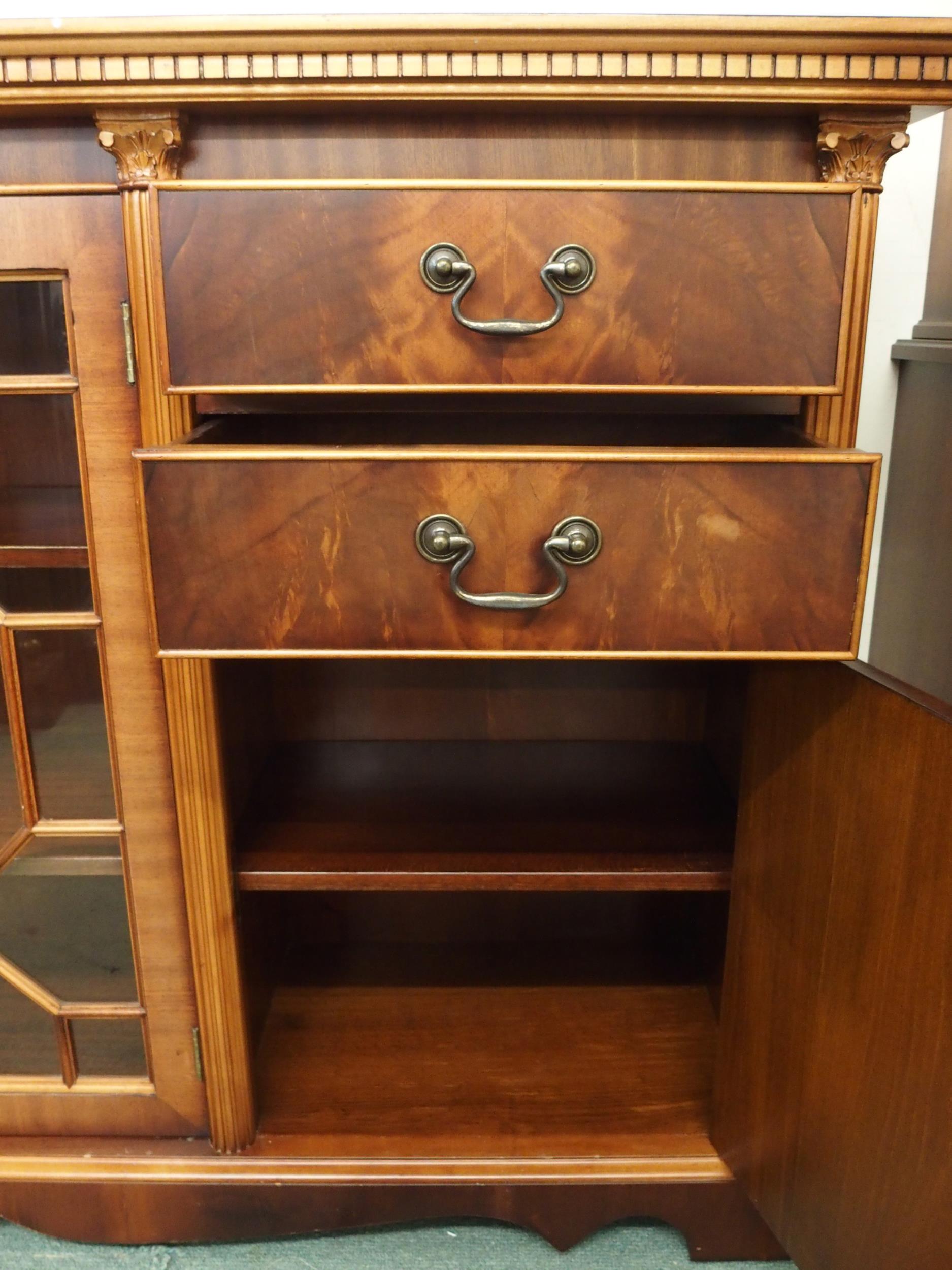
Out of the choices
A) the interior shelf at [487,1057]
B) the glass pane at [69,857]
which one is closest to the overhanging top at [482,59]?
the glass pane at [69,857]

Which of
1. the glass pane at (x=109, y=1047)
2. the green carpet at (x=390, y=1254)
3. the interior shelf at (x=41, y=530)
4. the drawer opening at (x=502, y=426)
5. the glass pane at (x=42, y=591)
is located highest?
the drawer opening at (x=502, y=426)

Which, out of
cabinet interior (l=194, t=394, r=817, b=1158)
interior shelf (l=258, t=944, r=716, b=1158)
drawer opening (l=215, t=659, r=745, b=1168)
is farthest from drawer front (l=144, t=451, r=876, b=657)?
interior shelf (l=258, t=944, r=716, b=1158)

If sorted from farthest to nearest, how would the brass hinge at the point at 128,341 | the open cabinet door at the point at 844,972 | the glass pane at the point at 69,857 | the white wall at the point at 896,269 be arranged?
the white wall at the point at 896,269 < the glass pane at the point at 69,857 < the brass hinge at the point at 128,341 < the open cabinet door at the point at 844,972

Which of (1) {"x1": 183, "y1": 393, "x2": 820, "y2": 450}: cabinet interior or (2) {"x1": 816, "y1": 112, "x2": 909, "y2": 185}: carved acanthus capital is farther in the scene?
(1) {"x1": 183, "y1": 393, "x2": 820, "y2": 450}: cabinet interior

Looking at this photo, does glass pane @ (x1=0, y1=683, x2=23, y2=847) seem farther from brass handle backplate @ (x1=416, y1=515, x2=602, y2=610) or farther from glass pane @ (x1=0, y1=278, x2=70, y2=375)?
brass handle backplate @ (x1=416, y1=515, x2=602, y2=610)

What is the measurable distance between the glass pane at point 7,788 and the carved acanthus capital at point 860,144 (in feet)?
2.15

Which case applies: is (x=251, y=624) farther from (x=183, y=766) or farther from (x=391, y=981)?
(x=391, y=981)

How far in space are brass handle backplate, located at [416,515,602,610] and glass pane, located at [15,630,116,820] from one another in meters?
0.30

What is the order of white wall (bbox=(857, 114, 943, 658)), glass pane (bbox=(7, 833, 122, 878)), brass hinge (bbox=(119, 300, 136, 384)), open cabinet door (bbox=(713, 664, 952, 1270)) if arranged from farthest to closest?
white wall (bbox=(857, 114, 943, 658))
glass pane (bbox=(7, 833, 122, 878))
brass hinge (bbox=(119, 300, 136, 384))
open cabinet door (bbox=(713, 664, 952, 1270))

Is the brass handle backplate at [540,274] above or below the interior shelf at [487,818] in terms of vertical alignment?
above

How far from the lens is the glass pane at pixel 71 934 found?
2.37 ft

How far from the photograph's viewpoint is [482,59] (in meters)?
0.53

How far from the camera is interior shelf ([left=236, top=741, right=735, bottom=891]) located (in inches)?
29.0

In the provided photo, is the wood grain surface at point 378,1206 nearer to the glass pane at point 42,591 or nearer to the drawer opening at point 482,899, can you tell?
the drawer opening at point 482,899
